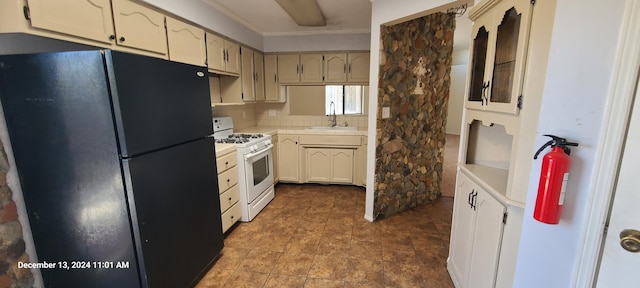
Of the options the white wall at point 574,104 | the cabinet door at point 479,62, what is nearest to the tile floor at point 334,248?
the white wall at point 574,104

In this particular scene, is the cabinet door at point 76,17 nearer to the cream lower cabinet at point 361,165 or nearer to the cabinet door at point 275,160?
the cabinet door at point 275,160

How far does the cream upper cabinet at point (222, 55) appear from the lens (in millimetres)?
2701

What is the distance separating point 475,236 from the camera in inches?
60.7

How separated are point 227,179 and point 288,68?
2130 millimetres

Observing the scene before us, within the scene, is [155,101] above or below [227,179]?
above

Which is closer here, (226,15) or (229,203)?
(229,203)

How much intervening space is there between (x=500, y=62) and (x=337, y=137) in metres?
2.47

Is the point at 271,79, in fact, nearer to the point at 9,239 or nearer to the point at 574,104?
the point at 9,239

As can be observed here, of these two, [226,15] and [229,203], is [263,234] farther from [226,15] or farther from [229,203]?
[226,15]

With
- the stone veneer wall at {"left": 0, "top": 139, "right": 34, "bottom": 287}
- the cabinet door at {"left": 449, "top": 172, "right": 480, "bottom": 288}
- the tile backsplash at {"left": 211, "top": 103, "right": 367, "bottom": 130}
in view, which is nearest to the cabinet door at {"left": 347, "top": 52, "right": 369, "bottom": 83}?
the tile backsplash at {"left": 211, "top": 103, "right": 367, "bottom": 130}

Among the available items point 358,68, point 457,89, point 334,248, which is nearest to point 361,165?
point 358,68

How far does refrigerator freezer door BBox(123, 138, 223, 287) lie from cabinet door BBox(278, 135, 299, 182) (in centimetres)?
182

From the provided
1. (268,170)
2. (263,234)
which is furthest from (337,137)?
(263,234)

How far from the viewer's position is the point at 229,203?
2.55 metres
